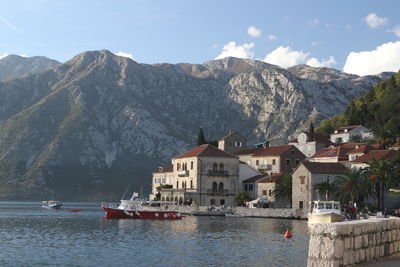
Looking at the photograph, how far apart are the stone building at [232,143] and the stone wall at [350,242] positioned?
11004 centimetres

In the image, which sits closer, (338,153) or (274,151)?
(338,153)

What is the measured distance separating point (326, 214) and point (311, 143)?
61.6m

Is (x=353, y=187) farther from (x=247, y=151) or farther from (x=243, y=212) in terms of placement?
(x=247, y=151)

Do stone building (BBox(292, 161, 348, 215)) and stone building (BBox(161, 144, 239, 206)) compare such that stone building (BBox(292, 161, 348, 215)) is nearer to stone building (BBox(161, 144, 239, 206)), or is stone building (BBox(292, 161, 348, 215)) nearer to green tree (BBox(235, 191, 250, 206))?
green tree (BBox(235, 191, 250, 206))

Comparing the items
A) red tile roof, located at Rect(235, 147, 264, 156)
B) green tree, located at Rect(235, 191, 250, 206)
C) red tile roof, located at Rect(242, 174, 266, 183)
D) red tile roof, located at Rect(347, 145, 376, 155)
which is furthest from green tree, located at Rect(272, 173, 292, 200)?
red tile roof, located at Rect(235, 147, 264, 156)

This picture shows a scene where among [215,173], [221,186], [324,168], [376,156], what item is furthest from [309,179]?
[221,186]

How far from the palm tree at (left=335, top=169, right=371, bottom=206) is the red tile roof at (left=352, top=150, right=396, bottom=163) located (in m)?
5.31

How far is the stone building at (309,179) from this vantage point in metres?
84.6

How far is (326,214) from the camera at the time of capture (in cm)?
6184

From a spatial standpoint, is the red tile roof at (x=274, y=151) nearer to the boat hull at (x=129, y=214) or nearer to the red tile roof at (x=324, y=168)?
the red tile roof at (x=324, y=168)

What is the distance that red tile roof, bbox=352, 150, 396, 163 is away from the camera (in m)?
83.6

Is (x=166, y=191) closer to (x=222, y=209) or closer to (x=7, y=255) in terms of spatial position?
(x=222, y=209)

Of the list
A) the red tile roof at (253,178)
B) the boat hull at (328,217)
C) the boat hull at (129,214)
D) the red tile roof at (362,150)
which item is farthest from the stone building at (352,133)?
the boat hull at (328,217)

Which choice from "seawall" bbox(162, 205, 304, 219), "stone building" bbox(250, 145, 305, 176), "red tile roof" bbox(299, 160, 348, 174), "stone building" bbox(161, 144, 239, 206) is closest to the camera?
"seawall" bbox(162, 205, 304, 219)
